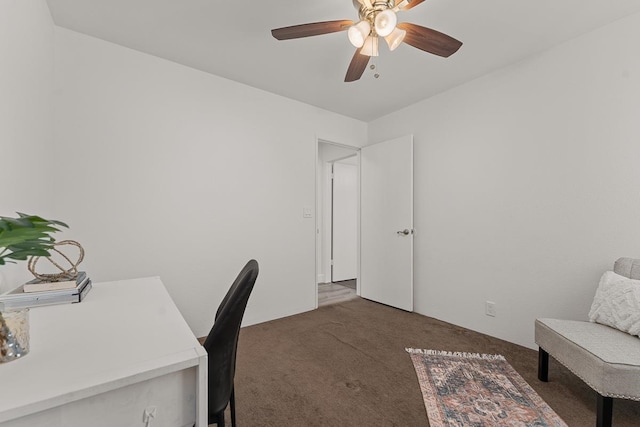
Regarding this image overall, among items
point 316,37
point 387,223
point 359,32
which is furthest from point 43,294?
point 387,223

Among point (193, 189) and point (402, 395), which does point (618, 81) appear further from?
point (193, 189)

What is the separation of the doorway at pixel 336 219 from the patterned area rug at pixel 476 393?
2.52 meters

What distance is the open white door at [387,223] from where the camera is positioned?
10.9 feet

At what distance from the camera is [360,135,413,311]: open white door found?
332 cm

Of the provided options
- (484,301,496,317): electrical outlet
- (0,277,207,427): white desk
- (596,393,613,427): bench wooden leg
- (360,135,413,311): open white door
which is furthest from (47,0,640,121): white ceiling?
(596,393,613,427): bench wooden leg

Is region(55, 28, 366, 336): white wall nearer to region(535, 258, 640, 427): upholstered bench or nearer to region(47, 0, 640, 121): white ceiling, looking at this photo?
region(47, 0, 640, 121): white ceiling

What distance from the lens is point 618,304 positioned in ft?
5.43

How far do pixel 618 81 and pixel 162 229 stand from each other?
3596 millimetres

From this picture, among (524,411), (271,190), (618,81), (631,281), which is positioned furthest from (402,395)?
(618,81)

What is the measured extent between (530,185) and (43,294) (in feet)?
10.5

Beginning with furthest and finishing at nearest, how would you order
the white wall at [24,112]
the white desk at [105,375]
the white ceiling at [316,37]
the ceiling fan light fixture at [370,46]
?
the white ceiling at [316,37] < the ceiling fan light fixture at [370,46] < the white wall at [24,112] < the white desk at [105,375]

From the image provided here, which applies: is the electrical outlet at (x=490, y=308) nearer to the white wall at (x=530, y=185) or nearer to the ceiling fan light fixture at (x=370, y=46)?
the white wall at (x=530, y=185)

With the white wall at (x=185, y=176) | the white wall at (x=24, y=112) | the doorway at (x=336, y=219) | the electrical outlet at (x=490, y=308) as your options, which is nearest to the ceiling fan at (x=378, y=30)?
the white wall at (x=24, y=112)

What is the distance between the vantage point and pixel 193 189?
102 inches
